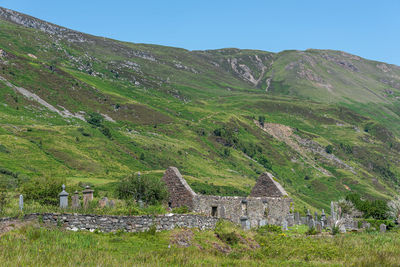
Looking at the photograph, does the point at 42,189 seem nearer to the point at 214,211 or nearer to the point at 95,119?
the point at 214,211

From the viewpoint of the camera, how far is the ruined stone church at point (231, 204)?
113ft

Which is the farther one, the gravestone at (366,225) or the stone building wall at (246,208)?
the gravestone at (366,225)

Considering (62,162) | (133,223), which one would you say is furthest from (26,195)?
(62,162)

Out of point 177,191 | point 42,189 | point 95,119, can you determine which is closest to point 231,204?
point 177,191

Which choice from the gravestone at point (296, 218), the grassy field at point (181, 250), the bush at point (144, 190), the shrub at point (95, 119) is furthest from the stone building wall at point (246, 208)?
the shrub at point (95, 119)

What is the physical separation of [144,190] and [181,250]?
17.3m

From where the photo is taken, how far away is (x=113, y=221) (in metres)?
21.1

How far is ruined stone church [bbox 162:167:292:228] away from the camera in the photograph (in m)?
34.4

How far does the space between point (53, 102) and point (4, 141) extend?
6374 cm

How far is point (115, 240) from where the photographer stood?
778 inches

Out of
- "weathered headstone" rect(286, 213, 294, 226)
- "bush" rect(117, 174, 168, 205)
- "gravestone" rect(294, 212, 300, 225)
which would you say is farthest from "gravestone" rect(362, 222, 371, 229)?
"bush" rect(117, 174, 168, 205)

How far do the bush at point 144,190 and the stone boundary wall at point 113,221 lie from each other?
10.7m

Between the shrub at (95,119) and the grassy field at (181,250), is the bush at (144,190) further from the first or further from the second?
the shrub at (95,119)

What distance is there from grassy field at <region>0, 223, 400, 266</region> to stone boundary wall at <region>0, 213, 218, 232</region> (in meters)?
0.51
